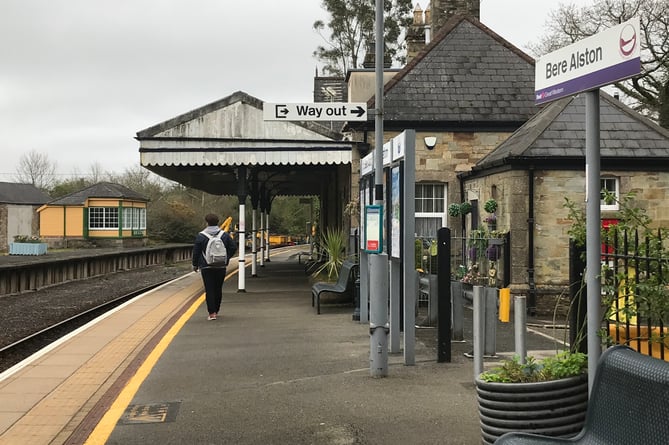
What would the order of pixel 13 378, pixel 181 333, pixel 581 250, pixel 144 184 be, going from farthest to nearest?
pixel 144 184 → pixel 181 333 → pixel 13 378 → pixel 581 250

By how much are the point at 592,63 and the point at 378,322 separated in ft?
12.8

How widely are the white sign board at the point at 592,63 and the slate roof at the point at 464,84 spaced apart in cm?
1257

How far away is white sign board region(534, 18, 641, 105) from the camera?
3.63 m

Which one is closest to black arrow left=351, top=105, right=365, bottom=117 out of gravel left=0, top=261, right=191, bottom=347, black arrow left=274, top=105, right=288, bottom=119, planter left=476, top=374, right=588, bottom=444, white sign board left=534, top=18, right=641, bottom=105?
black arrow left=274, top=105, right=288, bottom=119

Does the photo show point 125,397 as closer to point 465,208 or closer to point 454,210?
point 465,208

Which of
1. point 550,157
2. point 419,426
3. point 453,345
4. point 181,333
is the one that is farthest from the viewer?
point 550,157

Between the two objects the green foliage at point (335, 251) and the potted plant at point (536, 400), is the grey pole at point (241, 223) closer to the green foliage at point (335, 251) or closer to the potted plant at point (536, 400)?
the green foliage at point (335, 251)

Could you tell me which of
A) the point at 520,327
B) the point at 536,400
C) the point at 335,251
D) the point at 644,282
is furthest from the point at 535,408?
the point at 335,251

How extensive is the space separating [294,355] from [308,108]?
318cm

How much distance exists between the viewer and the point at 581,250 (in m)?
4.88

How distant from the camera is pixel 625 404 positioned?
10.9 ft

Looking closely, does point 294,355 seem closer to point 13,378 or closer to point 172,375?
point 172,375

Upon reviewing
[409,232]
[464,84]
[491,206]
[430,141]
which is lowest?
[409,232]

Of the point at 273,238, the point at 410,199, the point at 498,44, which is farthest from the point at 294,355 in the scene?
the point at 273,238
